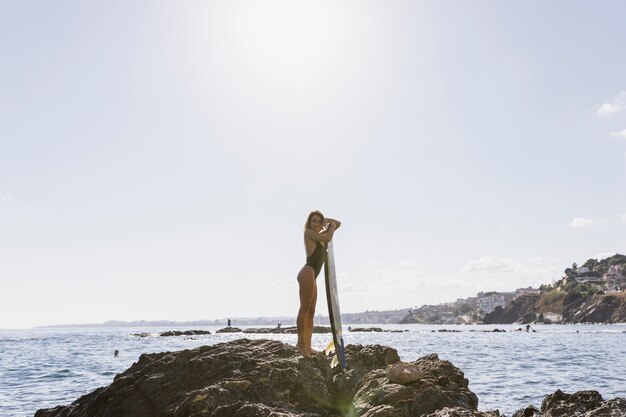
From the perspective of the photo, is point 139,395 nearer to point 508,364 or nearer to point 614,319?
point 508,364

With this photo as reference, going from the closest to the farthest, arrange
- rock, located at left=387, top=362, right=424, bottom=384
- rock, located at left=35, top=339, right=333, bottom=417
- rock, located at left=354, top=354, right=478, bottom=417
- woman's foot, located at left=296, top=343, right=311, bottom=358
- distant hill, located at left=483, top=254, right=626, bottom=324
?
1. rock, located at left=35, top=339, right=333, bottom=417
2. rock, located at left=354, top=354, right=478, bottom=417
3. rock, located at left=387, top=362, right=424, bottom=384
4. woman's foot, located at left=296, top=343, right=311, bottom=358
5. distant hill, located at left=483, top=254, right=626, bottom=324

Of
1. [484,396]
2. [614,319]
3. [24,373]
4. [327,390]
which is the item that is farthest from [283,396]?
[614,319]

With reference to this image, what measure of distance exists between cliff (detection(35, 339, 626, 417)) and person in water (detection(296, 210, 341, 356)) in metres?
0.49

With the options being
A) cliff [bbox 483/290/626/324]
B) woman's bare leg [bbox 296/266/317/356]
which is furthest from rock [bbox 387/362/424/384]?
cliff [bbox 483/290/626/324]

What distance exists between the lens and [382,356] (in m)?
10.2

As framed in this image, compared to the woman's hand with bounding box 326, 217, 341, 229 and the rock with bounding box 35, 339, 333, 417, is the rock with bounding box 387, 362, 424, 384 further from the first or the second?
the woman's hand with bounding box 326, 217, 341, 229

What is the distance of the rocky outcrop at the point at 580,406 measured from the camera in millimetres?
7805

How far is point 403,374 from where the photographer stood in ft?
27.8

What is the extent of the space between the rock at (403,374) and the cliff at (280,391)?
0.01 meters

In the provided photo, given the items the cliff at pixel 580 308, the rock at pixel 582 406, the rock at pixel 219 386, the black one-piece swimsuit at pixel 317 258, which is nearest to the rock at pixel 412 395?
the rock at pixel 219 386

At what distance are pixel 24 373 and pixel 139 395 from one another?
23.1 m

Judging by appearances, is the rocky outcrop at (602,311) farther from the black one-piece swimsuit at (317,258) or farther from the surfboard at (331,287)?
the black one-piece swimsuit at (317,258)

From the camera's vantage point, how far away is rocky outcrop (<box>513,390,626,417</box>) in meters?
7.80

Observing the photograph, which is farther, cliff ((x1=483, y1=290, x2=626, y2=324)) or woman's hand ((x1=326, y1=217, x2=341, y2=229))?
cliff ((x1=483, y1=290, x2=626, y2=324))
